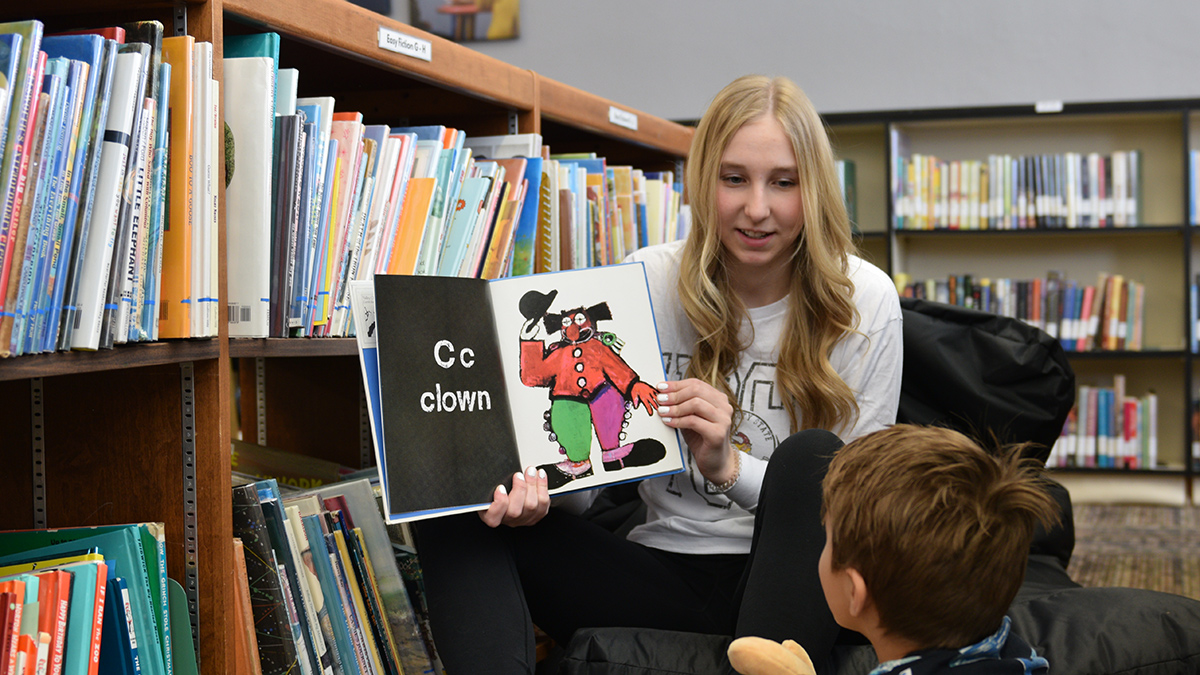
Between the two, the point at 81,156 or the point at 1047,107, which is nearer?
the point at 81,156

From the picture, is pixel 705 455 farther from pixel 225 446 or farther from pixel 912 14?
pixel 912 14

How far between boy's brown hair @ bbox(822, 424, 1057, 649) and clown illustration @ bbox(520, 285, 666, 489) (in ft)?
1.27

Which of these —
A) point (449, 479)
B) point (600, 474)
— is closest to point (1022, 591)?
point (600, 474)

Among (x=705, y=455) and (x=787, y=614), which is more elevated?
(x=705, y=455)

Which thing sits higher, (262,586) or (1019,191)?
(1019,191)

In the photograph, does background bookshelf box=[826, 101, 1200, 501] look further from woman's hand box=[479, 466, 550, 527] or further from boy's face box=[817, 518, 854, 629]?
boy's face box=[817, 518, 854, 629]

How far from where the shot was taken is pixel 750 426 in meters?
1.46

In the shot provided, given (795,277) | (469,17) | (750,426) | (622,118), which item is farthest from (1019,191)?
(750,426)

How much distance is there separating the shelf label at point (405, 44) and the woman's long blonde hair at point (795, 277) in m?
0.44

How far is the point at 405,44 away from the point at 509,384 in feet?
1.69

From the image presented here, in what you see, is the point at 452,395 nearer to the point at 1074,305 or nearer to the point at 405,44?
the point at 405,44

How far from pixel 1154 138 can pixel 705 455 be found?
3.63 meters

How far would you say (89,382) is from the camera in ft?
3.48

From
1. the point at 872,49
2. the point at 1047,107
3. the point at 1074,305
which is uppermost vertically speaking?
the point at 872,49
